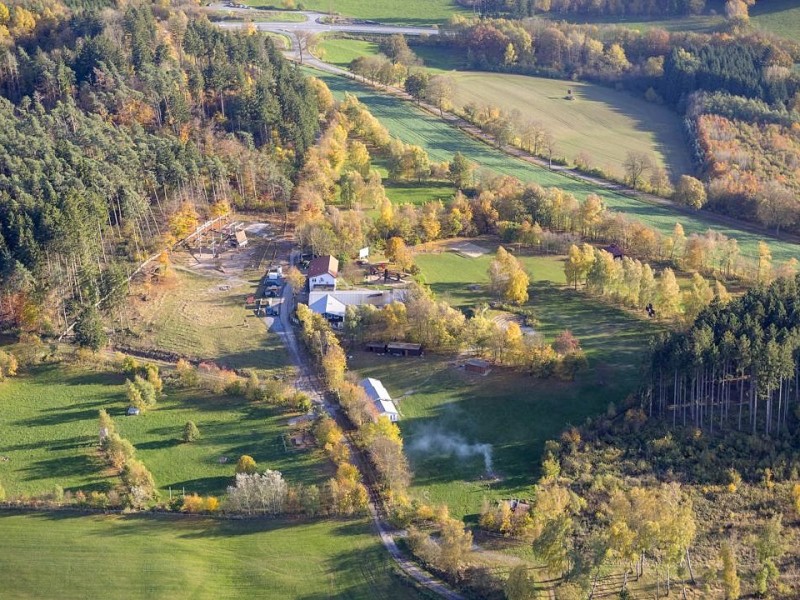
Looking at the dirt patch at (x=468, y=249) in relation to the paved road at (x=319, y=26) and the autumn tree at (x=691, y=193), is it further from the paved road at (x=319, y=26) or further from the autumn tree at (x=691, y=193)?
the paved road at (x=319, y=26)

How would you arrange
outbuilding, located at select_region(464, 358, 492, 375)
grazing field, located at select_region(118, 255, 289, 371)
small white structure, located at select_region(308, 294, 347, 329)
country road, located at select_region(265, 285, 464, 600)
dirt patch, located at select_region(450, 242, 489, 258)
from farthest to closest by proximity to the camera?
1. dirt patch, located at select_region(450, 242, 489, 258)
2. small white structure, located at select_region(308, 294, 347, 329)
3. grazing field, located at select_region(118, 255, 289, 371)
4. outbuilding, located at select_region(464, 358, 492, 375)
5. country road, located at select_region(265, 285, 464, 600)

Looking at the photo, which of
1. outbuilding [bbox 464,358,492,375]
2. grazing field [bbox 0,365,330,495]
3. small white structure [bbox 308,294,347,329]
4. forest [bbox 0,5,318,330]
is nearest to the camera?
grazing field [bbox 0,365,330,495]

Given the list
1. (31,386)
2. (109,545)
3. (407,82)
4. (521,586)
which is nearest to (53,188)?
(31,386)

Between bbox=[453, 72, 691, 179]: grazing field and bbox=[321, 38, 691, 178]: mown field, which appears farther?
bbox=[321, 38, 691, 178]: mown field

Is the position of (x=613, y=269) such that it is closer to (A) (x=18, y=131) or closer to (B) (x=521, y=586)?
(B) (x=521, y=586)

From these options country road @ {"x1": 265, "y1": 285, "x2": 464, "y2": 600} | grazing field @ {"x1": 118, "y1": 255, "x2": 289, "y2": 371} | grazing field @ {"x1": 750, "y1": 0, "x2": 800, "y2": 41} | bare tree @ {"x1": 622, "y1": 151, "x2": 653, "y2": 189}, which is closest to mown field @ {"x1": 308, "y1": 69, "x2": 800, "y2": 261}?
bare tree @ {"x1": 622, "y1": 151, "x2": 653, "y2": 189}

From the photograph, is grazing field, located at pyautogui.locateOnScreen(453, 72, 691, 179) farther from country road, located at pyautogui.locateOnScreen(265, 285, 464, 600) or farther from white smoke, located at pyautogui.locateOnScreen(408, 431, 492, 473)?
white smoke, located at pyautogui.locateOnScreen(408, 431, 492, 473)
